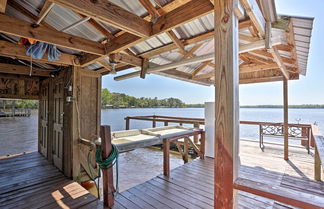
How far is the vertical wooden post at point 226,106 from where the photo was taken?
104 cm

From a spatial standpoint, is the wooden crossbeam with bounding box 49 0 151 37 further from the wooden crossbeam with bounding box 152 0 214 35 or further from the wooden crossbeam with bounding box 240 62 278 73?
the wooden crossbeam with bounding box 240 62 278 73

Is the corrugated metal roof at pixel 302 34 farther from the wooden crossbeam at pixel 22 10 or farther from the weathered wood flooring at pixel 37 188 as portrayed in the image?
the weathered wood flooring at pixel 37 188

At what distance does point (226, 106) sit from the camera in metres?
1.05

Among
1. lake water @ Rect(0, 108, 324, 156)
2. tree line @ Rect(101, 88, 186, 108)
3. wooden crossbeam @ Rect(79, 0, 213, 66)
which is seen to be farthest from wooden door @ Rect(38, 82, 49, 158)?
tree line @ Rect(101, 88, 186, 108)

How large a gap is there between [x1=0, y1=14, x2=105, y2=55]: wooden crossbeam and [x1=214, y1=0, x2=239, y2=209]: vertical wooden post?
2.02 m

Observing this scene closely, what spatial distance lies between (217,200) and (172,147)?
5818 mm

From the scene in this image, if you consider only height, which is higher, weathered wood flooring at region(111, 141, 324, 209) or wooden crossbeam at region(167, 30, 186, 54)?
wooden crossbeam at region(167, 30, 186, 54)

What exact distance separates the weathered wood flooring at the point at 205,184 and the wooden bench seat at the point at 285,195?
134cm

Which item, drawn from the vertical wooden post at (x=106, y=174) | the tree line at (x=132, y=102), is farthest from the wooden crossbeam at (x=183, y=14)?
the tree line at (x=132, y=102)

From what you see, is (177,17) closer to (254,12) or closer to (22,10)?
(254,12)

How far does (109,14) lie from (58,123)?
333 centimetres

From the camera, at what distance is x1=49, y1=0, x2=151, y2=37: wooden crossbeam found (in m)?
1.33

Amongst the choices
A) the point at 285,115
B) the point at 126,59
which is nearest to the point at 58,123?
the point at 126,59

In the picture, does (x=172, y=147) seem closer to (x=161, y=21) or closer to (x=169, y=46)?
(x=169, y=46)
